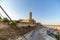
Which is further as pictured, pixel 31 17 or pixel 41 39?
pixel 31 17

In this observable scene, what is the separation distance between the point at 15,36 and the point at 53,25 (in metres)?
10.5

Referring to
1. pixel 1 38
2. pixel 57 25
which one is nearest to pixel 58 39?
pixel 1 38

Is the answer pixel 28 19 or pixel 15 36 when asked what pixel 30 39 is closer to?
pixel 15 36

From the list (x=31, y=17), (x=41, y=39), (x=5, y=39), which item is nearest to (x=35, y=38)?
(x=41, y=39)

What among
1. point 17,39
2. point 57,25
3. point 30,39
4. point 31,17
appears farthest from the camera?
point 57,25

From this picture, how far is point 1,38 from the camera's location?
17.1ft

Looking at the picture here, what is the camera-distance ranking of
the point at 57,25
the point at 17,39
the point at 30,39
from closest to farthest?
the point at 30,39 < the point at 17,39 < the point at 57,25

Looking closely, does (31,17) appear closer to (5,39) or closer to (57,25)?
(57,25)

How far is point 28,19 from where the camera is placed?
44.6 ft

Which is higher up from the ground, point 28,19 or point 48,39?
point 28,19

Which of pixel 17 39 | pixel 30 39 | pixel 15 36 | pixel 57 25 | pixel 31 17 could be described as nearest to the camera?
pixel 30 39

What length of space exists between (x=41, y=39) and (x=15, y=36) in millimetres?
1515

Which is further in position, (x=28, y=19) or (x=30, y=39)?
(x=28, y=19)

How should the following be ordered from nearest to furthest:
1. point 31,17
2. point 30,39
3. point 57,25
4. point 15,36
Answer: point 30,39 → point 15,36 → point 31,17 → point 57,25
